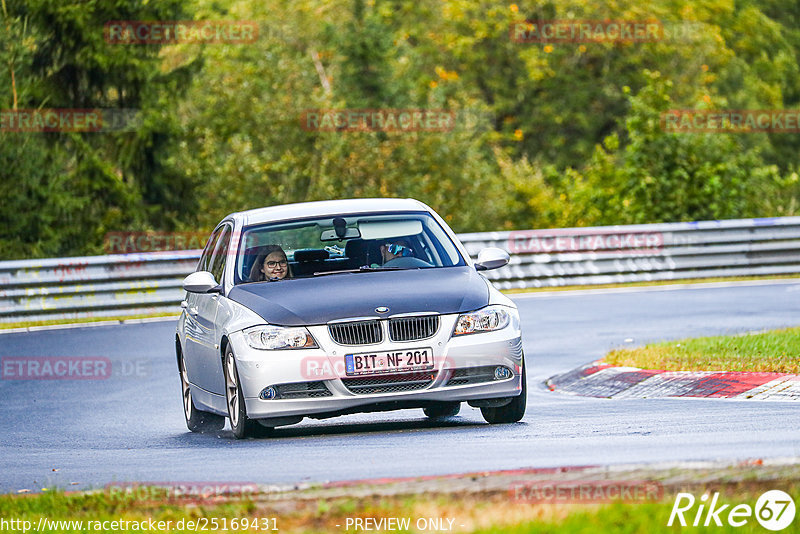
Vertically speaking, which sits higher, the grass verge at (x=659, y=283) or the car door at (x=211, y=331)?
the car door at (x=211, y=331)

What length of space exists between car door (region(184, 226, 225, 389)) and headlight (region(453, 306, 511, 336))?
1918 mm

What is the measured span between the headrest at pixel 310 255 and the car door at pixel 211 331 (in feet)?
1.89

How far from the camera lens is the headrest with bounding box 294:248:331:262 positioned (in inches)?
464

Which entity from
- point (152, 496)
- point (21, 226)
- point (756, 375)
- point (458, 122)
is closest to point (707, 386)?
point (756, 375)

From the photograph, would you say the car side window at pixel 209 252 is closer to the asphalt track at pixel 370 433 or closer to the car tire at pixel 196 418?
the car tire at pixel 196 418

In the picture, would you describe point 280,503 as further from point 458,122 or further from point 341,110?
point 458,122

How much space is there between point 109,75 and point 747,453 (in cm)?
3030

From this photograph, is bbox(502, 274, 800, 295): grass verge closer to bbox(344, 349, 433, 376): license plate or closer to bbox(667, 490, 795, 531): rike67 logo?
bbox(344, 349, 433, 376): license plate

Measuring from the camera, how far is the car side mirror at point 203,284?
456 inches

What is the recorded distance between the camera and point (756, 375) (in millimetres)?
12836

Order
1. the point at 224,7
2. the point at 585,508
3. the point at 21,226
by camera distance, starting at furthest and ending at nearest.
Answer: the point at 224,7 < the point at 21,226 < the point at 585,508

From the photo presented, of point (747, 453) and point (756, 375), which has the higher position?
point (747, 453)

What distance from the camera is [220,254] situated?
12.4m

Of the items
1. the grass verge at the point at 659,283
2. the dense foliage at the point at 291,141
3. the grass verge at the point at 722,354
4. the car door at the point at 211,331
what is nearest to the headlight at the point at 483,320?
the car door at the point at 211,331
